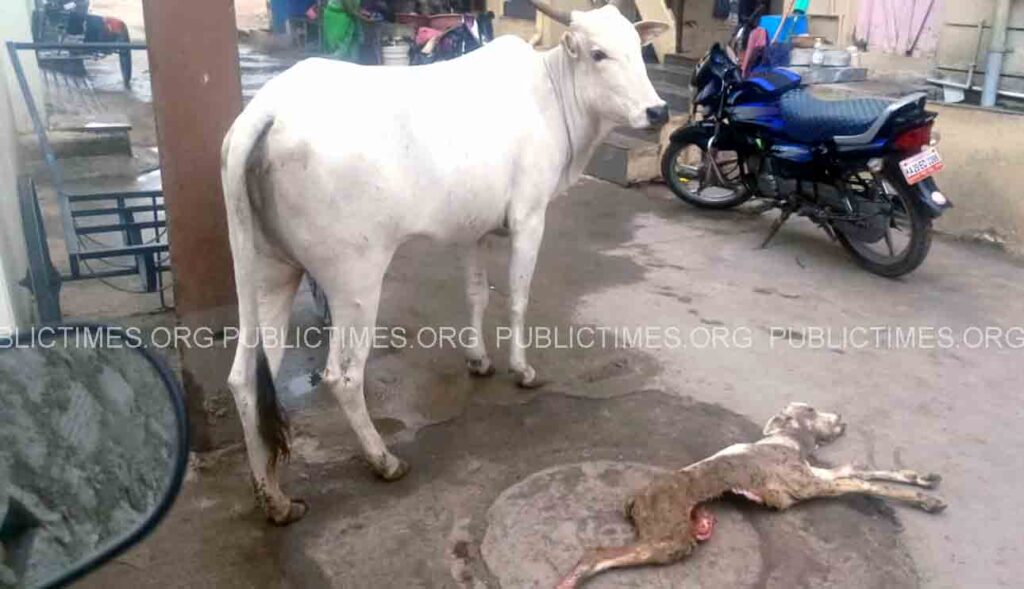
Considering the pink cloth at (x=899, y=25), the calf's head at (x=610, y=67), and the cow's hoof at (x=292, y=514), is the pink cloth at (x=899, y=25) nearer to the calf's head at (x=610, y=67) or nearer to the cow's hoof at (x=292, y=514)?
the calf's head at (x=610, y=67)

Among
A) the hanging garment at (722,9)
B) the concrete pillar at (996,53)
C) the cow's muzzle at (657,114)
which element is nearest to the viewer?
the cow's muzzle at (657,114)

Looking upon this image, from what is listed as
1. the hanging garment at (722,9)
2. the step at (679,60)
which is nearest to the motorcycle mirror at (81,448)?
the step at (679,60)

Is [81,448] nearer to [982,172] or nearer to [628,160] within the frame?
[982,172]

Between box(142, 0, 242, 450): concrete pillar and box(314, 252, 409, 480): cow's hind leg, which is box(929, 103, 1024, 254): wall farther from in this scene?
box(142, 0, 242, 450): concrete pillar

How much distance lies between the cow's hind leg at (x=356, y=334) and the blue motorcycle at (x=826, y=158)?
3395 millimetres

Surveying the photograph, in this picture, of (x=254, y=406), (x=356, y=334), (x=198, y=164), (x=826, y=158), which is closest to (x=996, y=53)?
(x=826, y=158)

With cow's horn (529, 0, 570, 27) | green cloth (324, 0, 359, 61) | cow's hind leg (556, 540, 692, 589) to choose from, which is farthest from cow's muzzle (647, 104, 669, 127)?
green cloth (324, 0, 359, 61)

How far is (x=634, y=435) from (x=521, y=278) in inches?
31.7

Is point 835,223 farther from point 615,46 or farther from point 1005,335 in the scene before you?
point 615,46

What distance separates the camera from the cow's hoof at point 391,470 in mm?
3293

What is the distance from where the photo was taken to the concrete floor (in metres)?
2.88

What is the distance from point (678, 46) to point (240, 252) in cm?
773

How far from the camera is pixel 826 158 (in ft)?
18.0

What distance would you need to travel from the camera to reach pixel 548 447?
3566 millimetres
